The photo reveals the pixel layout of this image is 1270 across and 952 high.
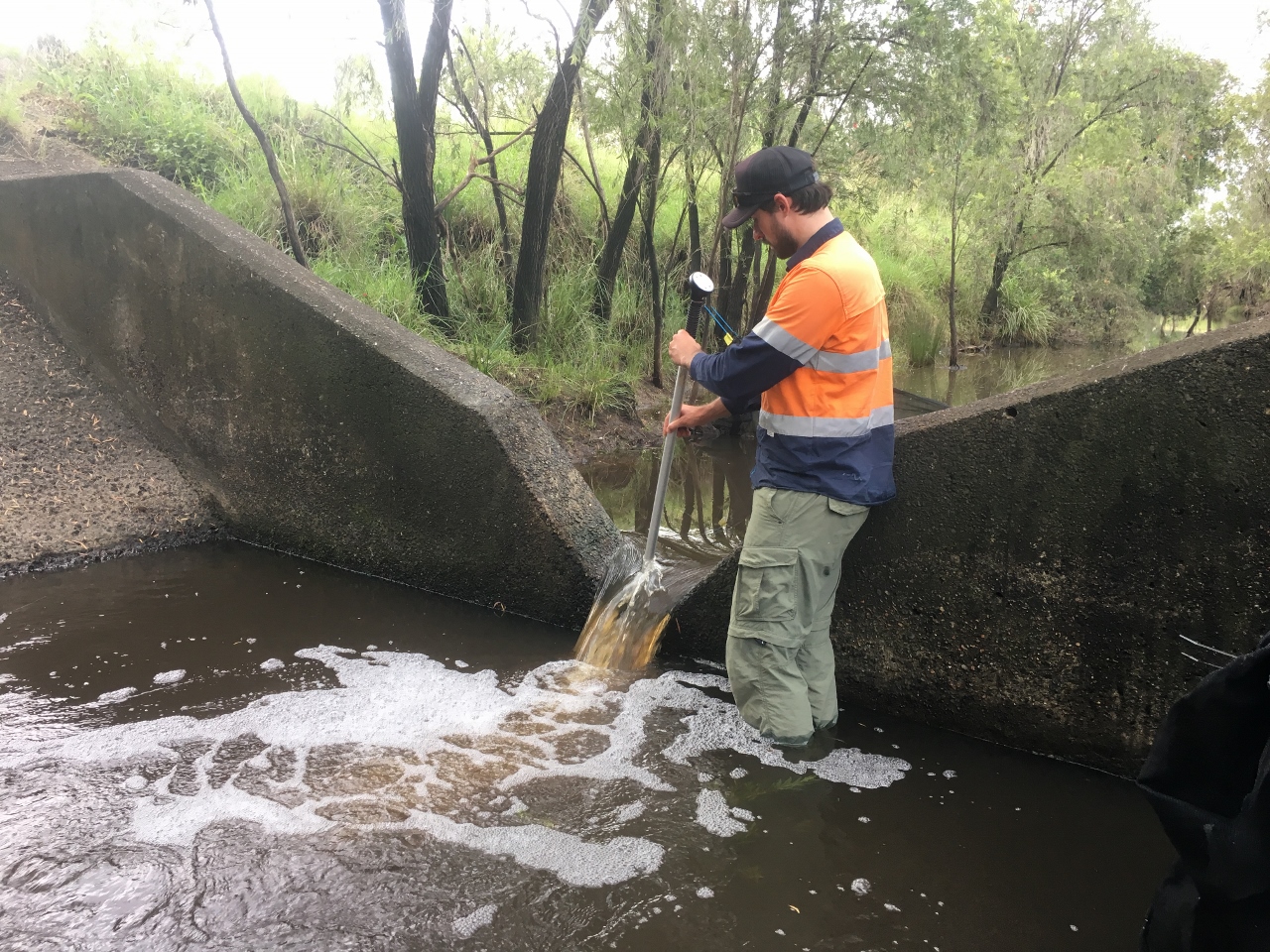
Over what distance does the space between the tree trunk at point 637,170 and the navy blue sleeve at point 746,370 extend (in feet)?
17.6

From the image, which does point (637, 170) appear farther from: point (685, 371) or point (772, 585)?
point (772, 585)

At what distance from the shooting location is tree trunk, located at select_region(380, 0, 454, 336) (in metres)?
7.17

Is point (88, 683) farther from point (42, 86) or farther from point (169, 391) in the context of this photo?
point (42, 86)

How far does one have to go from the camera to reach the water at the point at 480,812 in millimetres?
2488

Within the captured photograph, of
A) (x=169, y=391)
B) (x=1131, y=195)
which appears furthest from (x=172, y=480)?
(x=1131, y=195)

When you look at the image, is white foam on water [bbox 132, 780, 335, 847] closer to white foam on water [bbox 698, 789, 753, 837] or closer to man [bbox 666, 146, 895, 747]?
white foam on water [bbox 698, 789, 753, 837]

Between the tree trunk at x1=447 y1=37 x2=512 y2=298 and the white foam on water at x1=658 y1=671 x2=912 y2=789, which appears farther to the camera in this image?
the tree trunk at x1=447 y1=37 x2=512 y2=298

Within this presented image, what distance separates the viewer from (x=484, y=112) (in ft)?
30.2

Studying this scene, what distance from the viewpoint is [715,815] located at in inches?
119

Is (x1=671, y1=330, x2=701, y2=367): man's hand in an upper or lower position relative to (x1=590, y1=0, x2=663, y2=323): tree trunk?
lower

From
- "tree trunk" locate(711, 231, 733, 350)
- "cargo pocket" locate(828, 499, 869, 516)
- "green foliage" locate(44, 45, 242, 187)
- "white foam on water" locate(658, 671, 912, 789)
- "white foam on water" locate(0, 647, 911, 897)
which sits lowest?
"white foam on water" locate(0, 647, 911, 897)

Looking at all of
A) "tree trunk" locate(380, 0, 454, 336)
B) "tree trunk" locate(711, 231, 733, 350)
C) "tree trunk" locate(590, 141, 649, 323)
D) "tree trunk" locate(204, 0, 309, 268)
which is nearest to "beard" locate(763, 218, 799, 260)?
"tree trunk" locate(204, 0, 309, 268)

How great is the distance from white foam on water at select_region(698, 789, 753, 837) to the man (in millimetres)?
423

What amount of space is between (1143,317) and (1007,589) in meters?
23.5
